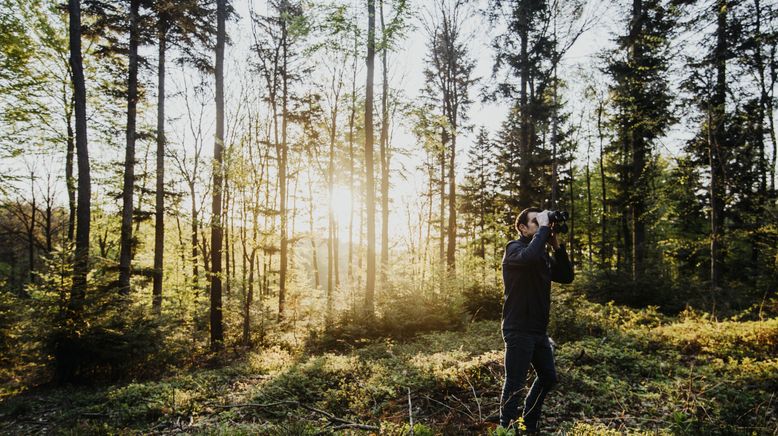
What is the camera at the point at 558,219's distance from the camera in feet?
11.3

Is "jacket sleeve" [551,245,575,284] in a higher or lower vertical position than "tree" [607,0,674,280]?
lower

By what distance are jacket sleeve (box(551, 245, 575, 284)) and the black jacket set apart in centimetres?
23

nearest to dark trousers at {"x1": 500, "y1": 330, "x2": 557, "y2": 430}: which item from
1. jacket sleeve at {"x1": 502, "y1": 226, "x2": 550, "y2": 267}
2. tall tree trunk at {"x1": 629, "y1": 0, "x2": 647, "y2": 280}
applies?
jacket sleeve at {"x1": 502, "y1": 226, "x2": 550, "y2": 267}

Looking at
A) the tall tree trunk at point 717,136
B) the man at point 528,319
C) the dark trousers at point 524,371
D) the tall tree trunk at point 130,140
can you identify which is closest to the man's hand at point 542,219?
the man at point 528,319

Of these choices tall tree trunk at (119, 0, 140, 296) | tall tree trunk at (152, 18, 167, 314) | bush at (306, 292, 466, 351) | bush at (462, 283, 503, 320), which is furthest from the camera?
tall tree trunk at (152, 18, 167, 314)

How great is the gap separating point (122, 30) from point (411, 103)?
9.99 m

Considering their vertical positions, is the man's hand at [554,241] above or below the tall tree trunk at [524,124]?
below

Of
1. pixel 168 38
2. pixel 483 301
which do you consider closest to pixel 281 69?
pixel 168 38

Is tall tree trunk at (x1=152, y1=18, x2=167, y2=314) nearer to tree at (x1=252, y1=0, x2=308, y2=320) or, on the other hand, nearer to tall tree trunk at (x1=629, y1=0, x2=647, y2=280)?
tree at (x1=252, y1=0, x2=308, y2=320)

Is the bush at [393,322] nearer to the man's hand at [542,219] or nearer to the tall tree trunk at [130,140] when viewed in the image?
the tall tree trunk at [130,140]

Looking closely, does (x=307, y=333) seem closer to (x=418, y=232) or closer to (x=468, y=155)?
(x=418, y=232)

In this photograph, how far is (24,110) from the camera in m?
12.6

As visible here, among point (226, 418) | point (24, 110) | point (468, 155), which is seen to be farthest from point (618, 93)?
point (24, 110)

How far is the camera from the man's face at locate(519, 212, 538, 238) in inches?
141
